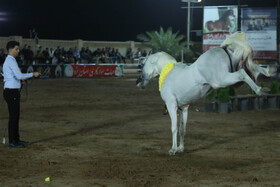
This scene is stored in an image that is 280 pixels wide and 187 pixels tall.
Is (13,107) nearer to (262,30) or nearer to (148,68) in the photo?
(148,68)

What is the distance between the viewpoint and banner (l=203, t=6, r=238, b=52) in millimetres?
41094

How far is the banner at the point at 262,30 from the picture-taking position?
39.2m

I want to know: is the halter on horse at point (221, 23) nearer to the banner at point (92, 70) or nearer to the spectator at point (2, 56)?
the banner at point (92, 70)

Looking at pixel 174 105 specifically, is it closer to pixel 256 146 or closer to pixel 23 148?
pixel 256 146

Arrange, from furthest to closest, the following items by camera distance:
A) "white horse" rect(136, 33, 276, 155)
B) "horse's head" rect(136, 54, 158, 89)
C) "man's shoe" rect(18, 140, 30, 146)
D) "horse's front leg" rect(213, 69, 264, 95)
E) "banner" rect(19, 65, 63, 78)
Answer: "banner" rect(19, 65, 63, 78)
"man's shoe" rect(18, 140, 30, 146)
"horse's head" rect(136, 54, 158, 89)
"white horse" rect(136, 33, 276, 155)
"horse's front leg" rect(213, 69, 264, 95)

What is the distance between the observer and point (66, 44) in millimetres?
46281

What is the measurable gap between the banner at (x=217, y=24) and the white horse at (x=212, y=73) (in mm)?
32794

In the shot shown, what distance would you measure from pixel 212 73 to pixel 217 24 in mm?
34569

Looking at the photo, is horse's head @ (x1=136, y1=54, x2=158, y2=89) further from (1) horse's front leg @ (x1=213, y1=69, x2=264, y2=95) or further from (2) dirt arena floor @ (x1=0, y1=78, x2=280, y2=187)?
(1) horse's front leg @ (x1=213, y1=69, x2=264, y2=95)

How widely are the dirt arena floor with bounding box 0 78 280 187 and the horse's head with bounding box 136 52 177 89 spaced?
1638 mm

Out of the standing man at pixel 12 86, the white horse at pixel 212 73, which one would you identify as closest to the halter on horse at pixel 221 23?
the white horse at pixel 212 73

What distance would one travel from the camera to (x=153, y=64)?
9.77m

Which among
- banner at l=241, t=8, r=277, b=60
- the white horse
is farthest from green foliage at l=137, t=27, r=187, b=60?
the white horse

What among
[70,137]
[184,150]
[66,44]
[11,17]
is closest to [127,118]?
[70,137]
